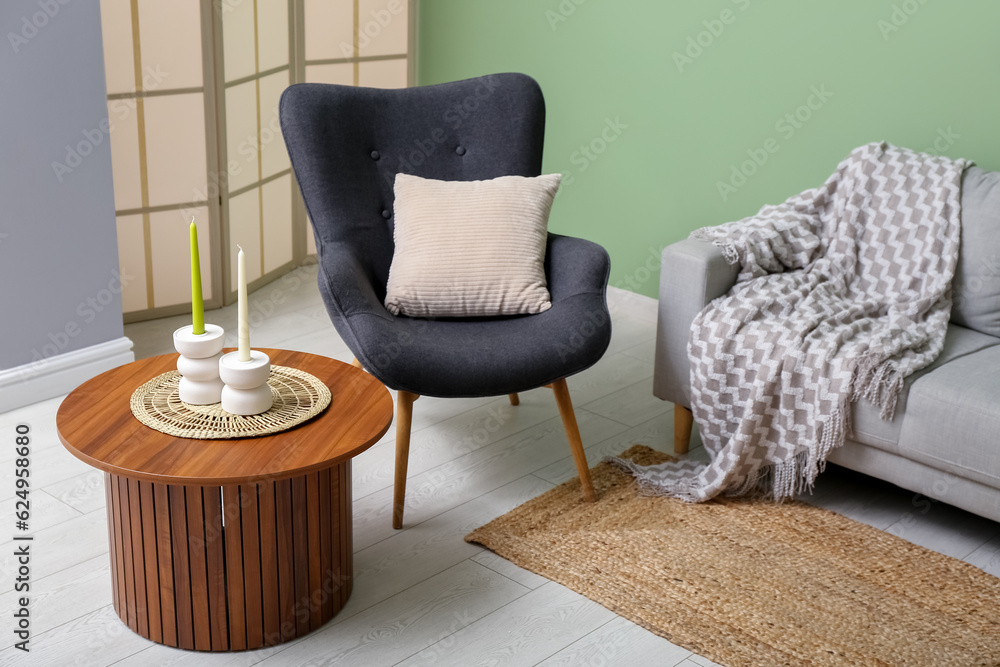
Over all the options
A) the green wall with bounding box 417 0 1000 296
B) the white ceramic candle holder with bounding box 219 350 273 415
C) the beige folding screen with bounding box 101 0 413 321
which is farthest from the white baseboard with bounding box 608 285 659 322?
the white ceramic candle holder with bounding box 219 350 273 415

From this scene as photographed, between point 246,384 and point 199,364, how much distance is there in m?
0.11

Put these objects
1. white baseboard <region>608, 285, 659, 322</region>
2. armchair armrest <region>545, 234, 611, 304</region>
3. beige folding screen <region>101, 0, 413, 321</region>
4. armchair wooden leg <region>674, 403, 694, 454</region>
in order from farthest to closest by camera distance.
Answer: white baseboard <region>608, 285, 659, 322</region>, beige folding screen <region>101, 0, 413, 321</region>, armchair wooden leg <region>674, 403, 694, 454</region>, armchair armrest <region>545, 234, 611, 304</region>

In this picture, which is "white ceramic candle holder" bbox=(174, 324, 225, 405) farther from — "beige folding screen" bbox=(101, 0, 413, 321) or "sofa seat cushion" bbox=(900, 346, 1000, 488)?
"beige folding screen" bbox=(101, 0, 413, 321)

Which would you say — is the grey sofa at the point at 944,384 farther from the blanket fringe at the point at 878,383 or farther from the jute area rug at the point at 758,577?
the jute area rug at the point at 758,577

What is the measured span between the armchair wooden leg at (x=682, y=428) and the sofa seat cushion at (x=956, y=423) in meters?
0.60

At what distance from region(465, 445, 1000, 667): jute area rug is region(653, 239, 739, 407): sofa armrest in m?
0.34

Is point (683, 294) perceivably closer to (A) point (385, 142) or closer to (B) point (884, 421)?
(B) point (884, 421)

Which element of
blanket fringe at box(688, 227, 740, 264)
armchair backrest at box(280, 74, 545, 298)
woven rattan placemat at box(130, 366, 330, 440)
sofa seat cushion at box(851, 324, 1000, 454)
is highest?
armchair backrest at box(280, 74, 545, 298)

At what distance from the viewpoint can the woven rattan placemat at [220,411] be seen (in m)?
1.80

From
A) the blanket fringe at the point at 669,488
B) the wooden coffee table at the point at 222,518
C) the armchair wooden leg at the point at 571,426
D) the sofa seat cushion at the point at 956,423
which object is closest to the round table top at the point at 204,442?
the wooden coffee table at the point at 222,518

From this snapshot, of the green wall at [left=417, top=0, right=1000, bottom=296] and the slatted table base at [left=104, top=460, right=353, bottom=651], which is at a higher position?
the green wall at [left=417, top=0, right=1000, bottom=296]

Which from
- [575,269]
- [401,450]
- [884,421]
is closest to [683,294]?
[575,269]

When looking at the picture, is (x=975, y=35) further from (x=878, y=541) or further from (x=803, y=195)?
(x=878, y=541)

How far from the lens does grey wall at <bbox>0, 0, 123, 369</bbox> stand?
263cm
